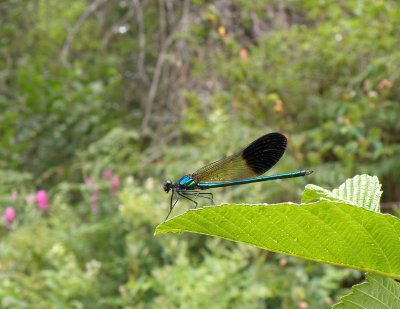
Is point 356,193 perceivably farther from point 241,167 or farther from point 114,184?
point 114,184

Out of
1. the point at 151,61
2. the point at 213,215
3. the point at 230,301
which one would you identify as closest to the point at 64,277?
the point at 230,301

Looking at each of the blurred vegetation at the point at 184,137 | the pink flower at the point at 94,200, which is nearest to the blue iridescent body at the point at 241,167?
the blurred vegetation at the point at 184,137

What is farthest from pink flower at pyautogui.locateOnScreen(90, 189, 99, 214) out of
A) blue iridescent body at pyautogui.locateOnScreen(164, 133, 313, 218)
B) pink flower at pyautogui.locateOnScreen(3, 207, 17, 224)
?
blue iridescent body at pyautogui.locateOnScreen(164, 133, 313, 218)

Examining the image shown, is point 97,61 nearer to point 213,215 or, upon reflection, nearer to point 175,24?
point 175,24

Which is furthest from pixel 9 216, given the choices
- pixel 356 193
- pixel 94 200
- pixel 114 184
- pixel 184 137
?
pixel 356 193

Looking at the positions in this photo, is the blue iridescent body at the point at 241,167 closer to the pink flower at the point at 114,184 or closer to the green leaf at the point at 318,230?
the green leaf at the point at 318,230

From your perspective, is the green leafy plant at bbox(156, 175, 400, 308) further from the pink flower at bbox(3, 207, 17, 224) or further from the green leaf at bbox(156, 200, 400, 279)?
the pink flower at bbox(3, 207, 17, 224)
